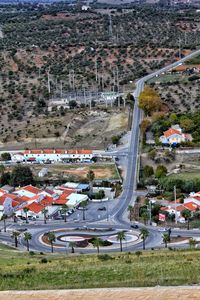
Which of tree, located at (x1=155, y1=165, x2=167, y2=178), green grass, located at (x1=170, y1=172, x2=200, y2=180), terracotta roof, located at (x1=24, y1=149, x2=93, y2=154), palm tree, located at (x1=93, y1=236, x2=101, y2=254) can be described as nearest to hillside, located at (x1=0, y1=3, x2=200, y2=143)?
terracotta roof, located at (x1=24, y1=149, x2=93, y2=154)

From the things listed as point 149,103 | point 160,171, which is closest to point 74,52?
point 149,103

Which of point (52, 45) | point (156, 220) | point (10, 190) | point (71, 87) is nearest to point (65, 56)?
point (52, 45)

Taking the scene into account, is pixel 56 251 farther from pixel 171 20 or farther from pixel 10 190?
pixel 171 20

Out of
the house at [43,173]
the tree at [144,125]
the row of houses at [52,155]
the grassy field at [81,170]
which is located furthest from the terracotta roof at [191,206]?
the tree at [144,125]

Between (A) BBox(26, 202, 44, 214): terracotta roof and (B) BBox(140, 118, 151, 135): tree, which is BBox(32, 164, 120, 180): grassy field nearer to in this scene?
(A) BBox(26, 202, 44, 214): terracotta roof

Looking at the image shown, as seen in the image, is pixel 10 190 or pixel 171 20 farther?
pixel 171 20

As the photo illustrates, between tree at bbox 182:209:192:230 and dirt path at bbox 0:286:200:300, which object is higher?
dirt path at bbox 0:286:200:300

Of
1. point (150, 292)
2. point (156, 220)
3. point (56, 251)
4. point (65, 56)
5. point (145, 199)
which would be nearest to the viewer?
point (150, 292)
